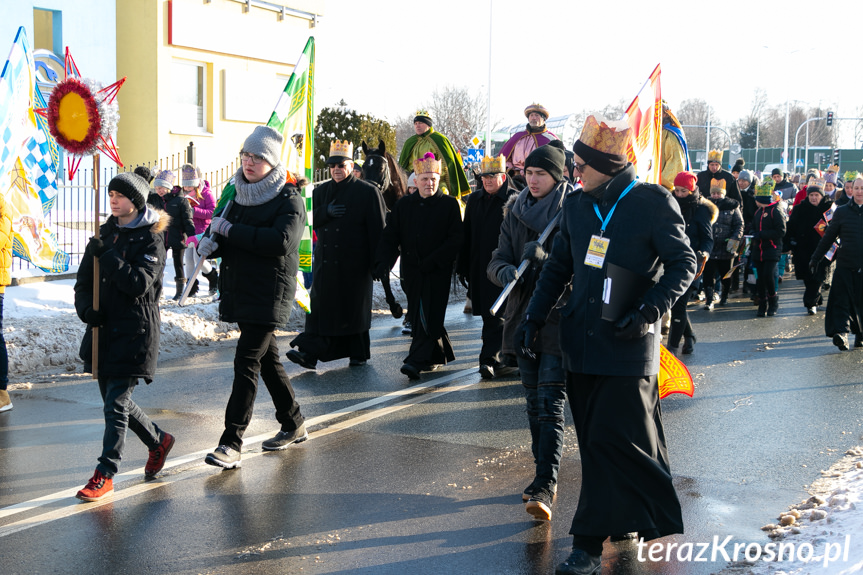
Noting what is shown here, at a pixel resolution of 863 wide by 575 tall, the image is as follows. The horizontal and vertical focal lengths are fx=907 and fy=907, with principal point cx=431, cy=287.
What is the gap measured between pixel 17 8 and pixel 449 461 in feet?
61.7

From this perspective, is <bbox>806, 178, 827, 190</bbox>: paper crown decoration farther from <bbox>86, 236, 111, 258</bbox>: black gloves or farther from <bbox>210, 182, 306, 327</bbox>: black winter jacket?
<bbox>86, 236, 111, 258</bbox>: black gloves

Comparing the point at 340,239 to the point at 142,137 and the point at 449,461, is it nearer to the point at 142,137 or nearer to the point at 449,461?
the point at 449,461

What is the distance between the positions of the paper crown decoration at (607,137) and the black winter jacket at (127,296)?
2602mm

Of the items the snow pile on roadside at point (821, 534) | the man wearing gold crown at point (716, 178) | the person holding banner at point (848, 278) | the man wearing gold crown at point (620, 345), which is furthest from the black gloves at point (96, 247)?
the man wearing gold crown at point (716, 178)

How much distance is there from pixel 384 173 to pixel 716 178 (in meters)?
5.79

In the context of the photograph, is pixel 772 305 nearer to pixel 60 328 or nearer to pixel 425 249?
pixel 425 249

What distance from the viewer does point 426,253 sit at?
8.71 metres

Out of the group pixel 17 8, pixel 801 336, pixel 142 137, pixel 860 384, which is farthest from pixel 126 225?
pixel 142 137

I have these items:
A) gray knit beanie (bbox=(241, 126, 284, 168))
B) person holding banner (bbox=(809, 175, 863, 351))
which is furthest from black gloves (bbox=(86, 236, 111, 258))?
person holding banner (bbox=(809, 175, 863, 351))

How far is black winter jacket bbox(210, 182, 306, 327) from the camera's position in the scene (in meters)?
5.71

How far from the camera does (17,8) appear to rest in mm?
20375

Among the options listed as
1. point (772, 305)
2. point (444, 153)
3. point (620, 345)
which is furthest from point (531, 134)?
point (620, 345)

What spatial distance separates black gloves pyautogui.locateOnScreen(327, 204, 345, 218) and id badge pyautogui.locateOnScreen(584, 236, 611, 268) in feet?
15.8

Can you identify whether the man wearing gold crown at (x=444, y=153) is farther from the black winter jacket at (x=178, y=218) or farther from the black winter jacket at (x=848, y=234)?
the black winter jacket at (x=848, y=234)
